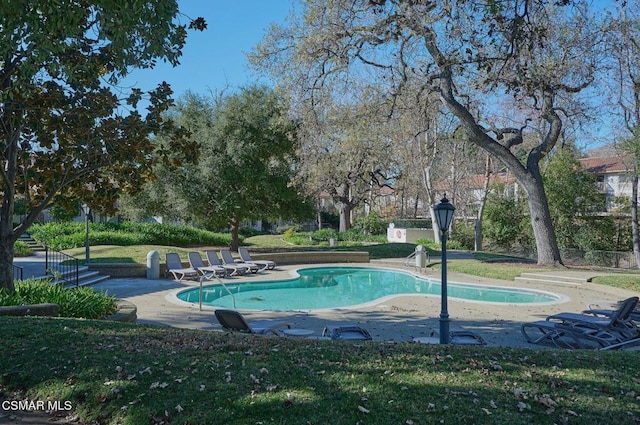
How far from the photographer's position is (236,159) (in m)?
25.2

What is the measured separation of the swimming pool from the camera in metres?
16.0

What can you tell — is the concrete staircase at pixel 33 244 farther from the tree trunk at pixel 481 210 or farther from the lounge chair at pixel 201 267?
the tree trunk at pixel 481 210

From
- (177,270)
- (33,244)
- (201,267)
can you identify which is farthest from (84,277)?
(33,244)

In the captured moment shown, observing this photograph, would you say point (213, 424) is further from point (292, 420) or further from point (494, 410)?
point (494, 410)

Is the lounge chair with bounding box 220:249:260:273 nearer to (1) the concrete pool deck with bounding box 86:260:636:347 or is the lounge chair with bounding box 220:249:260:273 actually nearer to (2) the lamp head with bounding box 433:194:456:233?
(1) the concrete pool deck with bounding box 86:260:636:347

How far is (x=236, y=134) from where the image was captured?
2534 cm

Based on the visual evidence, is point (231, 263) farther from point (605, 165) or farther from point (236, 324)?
point (605, 165)

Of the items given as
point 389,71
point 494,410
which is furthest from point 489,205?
point 494,410

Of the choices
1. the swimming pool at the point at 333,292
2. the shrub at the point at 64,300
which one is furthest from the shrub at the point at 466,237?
the shrub at the point at 64,300

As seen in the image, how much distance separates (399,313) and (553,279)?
8.49m

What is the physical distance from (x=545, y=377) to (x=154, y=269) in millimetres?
16537

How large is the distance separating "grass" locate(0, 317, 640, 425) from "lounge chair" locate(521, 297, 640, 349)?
9.09ft

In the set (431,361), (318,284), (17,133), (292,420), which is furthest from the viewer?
(318,284)

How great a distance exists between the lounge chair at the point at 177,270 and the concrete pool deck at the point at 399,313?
996 mm
